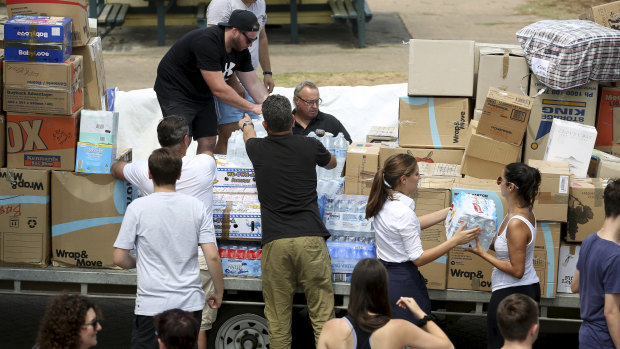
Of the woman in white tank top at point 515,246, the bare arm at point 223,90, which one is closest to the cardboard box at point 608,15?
the woman in white tank top at point 515,246

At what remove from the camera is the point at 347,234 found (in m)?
5.99

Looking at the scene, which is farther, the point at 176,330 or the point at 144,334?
the point at 144,334

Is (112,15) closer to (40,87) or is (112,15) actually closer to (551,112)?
(40,87)

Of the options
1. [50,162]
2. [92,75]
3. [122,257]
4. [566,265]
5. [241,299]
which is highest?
[92,75]

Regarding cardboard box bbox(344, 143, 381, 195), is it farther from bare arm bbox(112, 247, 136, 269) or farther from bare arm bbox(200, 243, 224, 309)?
bare arm bbox(112, 247, 136, 269)

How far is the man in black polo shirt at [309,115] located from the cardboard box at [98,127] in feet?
5.84

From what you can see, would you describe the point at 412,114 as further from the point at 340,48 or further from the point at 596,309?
the point at 340,48

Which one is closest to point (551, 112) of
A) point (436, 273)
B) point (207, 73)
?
point (436, 273)

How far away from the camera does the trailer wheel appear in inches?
238

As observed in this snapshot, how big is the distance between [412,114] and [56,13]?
2.85 meters

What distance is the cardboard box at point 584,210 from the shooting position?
581 centimetres

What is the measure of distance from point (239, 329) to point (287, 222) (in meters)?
1.08

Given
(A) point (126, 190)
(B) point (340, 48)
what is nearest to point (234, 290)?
(A) point (126, 190)

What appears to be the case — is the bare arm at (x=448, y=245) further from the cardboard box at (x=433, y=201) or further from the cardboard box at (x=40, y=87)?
the cardboard box at (x=40, y=87)
